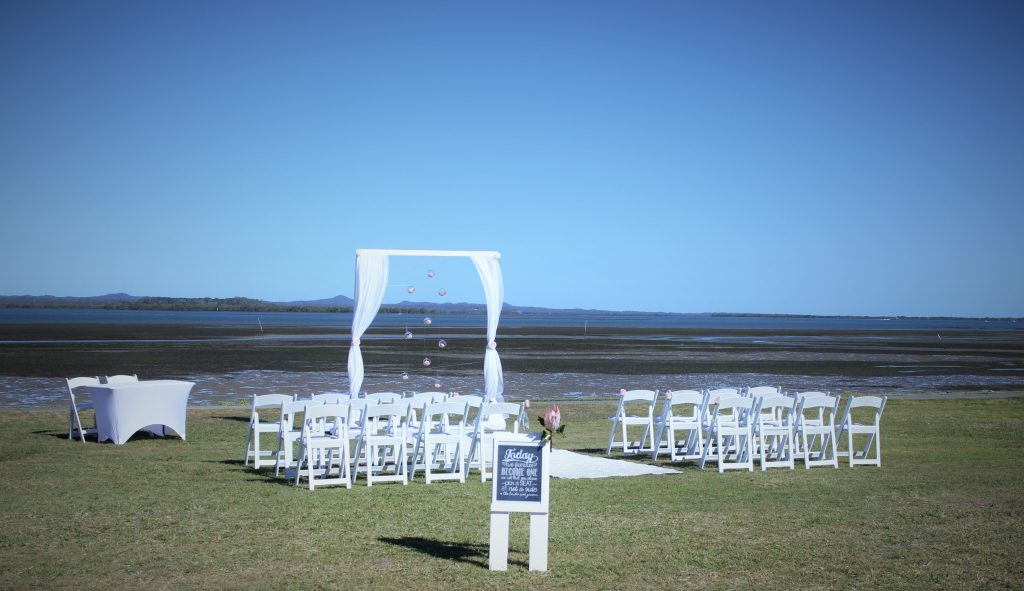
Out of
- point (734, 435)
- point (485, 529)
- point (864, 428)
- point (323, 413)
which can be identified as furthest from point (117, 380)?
point (864, 428)

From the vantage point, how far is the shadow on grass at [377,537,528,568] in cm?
721

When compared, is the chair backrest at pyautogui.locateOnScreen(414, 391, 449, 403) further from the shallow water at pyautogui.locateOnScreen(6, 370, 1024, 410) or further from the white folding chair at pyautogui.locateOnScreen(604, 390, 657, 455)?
the shallow water at pyautogui.locateOnScreen(6, 370, 1024, 410)

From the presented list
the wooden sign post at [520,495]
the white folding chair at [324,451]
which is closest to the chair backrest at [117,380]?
the white folding chair at [324,451]

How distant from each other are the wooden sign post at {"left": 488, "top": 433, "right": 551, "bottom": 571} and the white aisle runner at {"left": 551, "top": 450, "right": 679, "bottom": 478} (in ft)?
12.9

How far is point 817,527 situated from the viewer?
8.26 m

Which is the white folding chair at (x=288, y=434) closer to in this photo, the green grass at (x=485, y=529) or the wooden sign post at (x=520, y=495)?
the green grass at (x=485, y=529)

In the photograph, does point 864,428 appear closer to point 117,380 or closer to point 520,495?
point 520,495

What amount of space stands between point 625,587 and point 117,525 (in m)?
4.53

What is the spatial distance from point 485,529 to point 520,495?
131cm

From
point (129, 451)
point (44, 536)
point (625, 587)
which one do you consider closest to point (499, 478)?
point (625, 587)

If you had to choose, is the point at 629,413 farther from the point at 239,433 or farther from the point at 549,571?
the point at 549,571

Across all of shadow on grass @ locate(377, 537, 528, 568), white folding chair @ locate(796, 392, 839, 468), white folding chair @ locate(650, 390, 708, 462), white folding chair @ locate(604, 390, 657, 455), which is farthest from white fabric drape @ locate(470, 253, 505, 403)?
shadow on grass @ locate(377, 537, 528, 568)

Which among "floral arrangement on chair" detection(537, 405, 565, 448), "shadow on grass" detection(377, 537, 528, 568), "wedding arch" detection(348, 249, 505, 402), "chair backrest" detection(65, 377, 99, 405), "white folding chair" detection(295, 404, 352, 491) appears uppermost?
"wedding arch" detection(348, 249, 505, 402)

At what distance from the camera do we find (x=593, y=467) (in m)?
11.8
